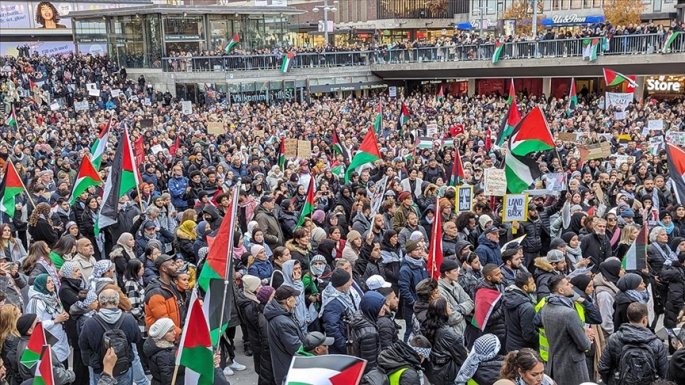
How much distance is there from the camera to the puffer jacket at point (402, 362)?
516 centimetres

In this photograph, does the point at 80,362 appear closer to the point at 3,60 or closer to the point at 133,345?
the point at 133,345

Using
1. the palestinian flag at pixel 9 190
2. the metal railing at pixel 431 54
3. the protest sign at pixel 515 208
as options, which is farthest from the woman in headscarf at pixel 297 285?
the metal railing at pixel 431 54

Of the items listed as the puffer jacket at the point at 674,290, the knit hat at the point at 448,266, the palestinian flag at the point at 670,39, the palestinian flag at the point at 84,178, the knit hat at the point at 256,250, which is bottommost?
the puffer jacket at the point at 674,290

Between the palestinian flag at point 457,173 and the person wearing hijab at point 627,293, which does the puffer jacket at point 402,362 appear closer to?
the person wearing hijab at point 627,293

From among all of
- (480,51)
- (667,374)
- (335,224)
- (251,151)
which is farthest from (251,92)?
(667,374)

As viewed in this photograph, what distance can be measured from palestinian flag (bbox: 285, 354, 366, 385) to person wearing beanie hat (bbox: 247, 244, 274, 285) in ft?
9.74

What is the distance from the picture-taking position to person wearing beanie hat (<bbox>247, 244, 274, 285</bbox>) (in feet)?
25.6

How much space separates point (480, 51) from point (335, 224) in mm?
29154

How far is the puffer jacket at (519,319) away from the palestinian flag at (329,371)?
217 cm

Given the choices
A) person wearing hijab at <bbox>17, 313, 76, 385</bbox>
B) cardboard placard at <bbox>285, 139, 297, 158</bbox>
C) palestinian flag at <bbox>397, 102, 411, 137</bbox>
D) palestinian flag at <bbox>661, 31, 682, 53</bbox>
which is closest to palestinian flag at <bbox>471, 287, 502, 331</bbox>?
person wearing hijab at <bbox>17, 313, 76, 385</bbox>

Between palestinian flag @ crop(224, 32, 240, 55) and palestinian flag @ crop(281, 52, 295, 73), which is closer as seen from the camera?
palestinian flag @ crop(281, 52, 295, 73)

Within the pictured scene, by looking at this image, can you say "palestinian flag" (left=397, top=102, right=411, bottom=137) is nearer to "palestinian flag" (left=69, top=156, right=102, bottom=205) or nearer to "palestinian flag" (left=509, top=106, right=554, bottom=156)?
"palestinian flag" (left=509, top=106, right=554, bottom=156)

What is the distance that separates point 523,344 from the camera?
257 inches

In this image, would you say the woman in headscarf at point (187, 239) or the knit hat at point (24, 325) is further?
the woman in headscarf at point (187, 239)
